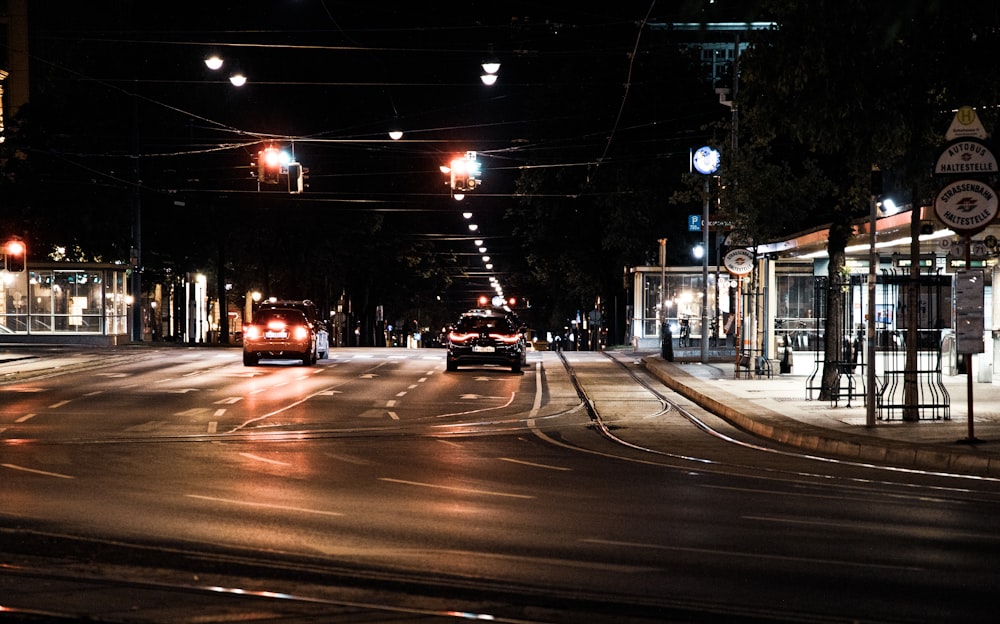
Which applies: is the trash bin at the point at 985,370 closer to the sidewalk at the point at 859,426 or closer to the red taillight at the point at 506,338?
the sidewalk at the point at 859,426

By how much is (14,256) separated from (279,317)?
869cm

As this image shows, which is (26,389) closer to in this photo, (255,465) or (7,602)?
(255,465)

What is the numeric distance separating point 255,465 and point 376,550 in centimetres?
616

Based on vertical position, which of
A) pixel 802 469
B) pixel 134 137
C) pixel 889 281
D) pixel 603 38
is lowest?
pixel 802 469

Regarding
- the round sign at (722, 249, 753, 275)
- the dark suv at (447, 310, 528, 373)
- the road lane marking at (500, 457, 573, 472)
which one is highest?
the round sign at (722, 249, 753, 275)

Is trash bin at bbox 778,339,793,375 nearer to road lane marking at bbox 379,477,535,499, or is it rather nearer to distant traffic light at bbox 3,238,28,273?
distant traffic light at bbox 3,238,28,273

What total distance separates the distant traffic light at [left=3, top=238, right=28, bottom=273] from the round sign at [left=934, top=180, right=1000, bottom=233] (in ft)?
104

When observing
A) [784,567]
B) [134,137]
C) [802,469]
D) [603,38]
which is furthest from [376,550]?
[603,38]

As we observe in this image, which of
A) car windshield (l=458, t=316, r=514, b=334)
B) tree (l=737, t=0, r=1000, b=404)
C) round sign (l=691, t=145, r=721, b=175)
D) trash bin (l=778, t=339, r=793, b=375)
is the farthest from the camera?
round sign (l=691, t=145, r=721, b=175)

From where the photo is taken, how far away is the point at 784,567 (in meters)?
9.13

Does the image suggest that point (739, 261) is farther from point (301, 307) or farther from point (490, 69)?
point (301, 307)

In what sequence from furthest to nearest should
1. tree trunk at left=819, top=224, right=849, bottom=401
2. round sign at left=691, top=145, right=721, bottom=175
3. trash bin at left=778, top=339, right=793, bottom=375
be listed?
round sign at left=691, top=145, right=721, bottom=175 → trash bin at left=778, top=339, right=793, bottom=375 → tree trunk at left=819, top=224, right=849, bottom=401

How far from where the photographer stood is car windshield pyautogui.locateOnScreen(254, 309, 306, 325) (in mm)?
39625

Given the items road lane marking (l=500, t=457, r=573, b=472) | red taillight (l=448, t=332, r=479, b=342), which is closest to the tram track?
road lane marking (l=500, t=457, r=573, b=472)
